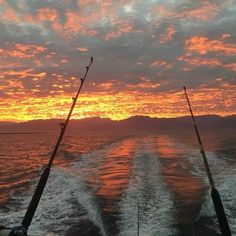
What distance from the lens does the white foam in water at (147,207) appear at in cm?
899

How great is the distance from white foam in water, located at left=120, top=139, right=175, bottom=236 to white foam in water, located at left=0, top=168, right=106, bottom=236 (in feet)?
2.73

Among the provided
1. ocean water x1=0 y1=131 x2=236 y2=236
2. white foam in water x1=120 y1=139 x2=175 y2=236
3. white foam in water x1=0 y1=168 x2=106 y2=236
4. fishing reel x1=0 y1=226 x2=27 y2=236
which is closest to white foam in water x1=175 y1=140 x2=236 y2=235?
ocean water x1=0 y1=131 x2=236 y2=236

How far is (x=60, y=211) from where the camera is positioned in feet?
Result: 36.2

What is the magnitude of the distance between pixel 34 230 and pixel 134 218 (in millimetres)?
2727

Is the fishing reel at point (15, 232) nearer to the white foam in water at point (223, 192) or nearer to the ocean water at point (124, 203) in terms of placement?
the ocean water at point (124, 203)

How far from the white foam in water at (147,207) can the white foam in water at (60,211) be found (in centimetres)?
83

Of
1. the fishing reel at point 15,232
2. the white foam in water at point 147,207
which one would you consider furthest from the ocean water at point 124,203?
the fishing reel at point 15,232

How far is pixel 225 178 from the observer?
16.7 meters

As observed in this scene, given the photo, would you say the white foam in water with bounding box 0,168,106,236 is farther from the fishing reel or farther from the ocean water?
the fishing reel

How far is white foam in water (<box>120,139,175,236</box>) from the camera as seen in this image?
8.99 m

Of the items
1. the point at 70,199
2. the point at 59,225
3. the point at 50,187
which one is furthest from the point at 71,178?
the point at 59,225

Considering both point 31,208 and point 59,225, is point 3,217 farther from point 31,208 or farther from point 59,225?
point 31,208

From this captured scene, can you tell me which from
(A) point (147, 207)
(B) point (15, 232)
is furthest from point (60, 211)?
(B) point (15, 232)

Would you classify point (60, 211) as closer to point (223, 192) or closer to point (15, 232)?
point (223, 192)
